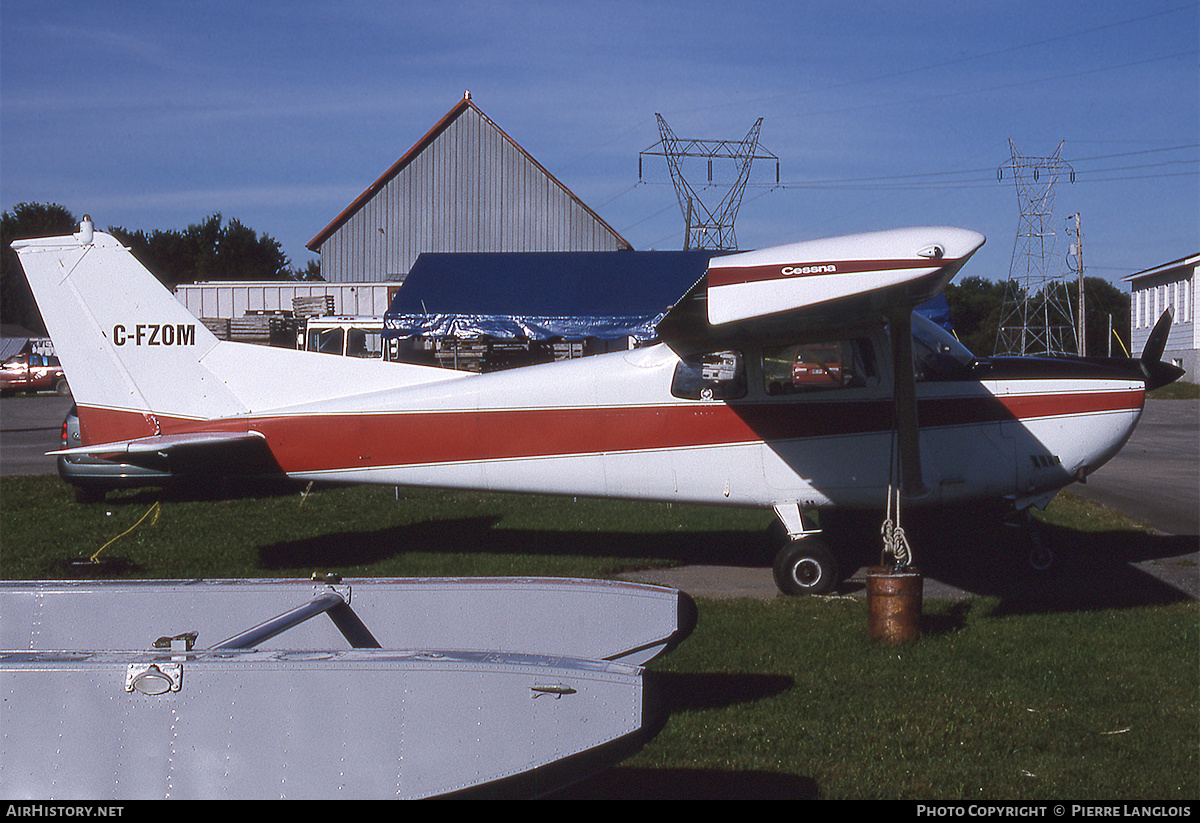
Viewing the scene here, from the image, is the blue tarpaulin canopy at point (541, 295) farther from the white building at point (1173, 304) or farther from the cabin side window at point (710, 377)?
the white building at point (1173, 304)

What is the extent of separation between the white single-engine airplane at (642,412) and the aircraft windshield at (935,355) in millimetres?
15

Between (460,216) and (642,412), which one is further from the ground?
(460,216)

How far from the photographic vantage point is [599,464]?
24.1 feet

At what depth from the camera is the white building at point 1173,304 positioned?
4306cm

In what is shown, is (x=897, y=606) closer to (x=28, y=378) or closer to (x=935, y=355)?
(x=935, y=355)

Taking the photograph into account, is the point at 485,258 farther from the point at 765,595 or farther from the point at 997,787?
the point at 997,787

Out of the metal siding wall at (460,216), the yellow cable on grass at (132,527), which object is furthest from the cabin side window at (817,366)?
the metal siding wall at (460,216)

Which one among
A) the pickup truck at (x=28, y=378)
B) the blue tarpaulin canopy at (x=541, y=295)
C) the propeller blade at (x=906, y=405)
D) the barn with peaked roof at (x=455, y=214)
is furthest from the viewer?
the pickup truck at (x=28, y=378)

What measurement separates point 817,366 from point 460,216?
29.1 m

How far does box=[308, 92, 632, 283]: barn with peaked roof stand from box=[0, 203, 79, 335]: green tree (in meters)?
48.8

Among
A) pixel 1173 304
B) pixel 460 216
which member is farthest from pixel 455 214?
pixel 1173 304

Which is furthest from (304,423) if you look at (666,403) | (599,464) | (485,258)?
(485,258)

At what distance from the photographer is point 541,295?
18.9 metres

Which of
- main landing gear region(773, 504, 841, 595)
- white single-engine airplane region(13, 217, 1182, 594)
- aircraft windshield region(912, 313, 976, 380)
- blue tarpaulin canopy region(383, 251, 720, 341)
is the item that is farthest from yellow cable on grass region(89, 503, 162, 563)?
blue tarpaulin canopy region(383, 251, 720, 341)
